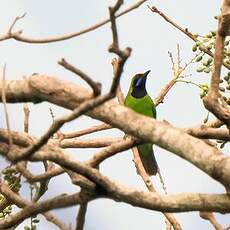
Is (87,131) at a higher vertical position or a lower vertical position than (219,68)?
lower

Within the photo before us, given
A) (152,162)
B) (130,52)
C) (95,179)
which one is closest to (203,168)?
(95,179)

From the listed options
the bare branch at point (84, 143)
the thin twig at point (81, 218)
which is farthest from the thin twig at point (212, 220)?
the thin twig at point (81, 218)

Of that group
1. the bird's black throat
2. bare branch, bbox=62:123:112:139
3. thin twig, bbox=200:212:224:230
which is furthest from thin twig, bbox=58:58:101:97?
the bird's black throat

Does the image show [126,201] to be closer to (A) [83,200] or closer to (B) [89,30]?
(A) [83,200]

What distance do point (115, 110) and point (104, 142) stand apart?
172cm

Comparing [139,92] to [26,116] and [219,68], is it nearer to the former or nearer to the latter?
[26,116]

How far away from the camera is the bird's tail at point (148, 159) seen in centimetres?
712

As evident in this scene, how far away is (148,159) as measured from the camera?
737 centimetres

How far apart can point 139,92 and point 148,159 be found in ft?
3.27

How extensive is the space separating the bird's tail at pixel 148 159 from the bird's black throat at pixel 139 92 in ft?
2.28

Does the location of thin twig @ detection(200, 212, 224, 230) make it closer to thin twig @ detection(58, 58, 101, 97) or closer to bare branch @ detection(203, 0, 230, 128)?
bare branch @ detection(203, 0, 230, 128)

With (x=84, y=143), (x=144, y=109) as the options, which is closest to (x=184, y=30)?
(x=84, y=143)

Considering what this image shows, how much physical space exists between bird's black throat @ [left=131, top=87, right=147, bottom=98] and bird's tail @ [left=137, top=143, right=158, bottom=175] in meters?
0.69

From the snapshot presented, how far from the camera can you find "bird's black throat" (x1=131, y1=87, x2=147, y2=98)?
7659 mm
